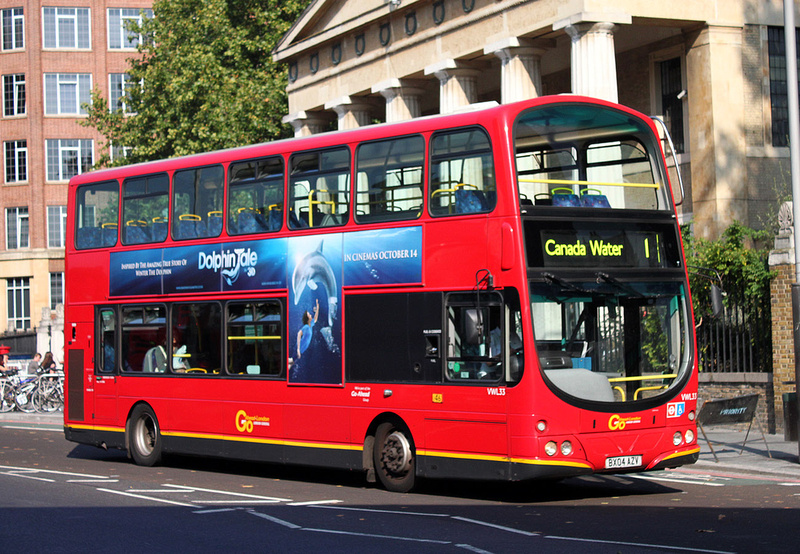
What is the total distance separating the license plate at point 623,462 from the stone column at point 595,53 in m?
13.5

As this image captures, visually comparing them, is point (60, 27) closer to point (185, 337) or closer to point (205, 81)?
point (205, 81)

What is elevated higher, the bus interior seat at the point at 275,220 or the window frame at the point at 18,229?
the window frame at the point at 18,229

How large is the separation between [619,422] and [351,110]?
23.7 meters

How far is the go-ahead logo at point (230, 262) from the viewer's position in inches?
593

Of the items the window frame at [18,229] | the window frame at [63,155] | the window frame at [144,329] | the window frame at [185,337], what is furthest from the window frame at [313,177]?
the window frame at [18,229]

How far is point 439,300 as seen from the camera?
41.9 ft

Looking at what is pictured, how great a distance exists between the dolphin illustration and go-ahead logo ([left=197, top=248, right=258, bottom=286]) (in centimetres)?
83

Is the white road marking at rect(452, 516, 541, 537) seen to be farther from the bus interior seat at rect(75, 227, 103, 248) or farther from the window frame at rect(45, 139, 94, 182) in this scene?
the window frame at rect(45, 139, 94, 182)

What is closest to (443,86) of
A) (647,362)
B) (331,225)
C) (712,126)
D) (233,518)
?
(712,126)

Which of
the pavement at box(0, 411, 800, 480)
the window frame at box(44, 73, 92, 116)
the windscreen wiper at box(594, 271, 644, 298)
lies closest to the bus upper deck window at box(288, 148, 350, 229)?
the windscreen wiper at box(594, 271, 644, 298)

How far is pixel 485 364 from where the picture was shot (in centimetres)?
1227

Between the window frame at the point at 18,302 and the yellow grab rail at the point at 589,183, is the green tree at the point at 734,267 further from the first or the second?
the window frame at the point at 18,302

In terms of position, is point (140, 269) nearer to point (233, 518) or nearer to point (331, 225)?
point (331, 225)

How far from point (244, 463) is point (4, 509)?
20.3 feet
